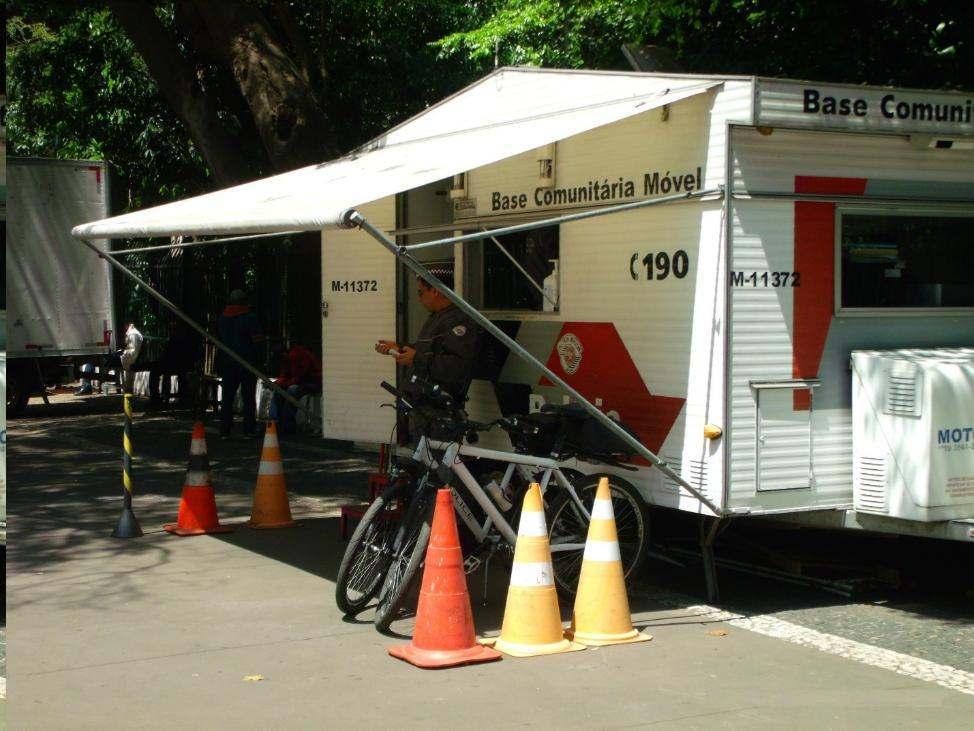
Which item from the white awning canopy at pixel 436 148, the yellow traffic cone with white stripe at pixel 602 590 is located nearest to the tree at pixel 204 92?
the white awning canopy at pixel 436 148

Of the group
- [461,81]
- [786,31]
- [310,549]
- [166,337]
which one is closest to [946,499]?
[310,549]

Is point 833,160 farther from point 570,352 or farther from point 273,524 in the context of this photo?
point 273,524

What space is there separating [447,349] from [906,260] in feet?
9.50

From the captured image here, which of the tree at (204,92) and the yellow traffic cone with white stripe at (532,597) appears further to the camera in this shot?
the tree at (204,92)

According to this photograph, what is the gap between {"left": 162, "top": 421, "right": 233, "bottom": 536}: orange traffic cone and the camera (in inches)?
408

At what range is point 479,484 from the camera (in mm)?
8156

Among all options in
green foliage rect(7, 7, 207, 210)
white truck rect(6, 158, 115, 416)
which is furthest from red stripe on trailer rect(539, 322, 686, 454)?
green foliage rect(7, 7, 207, 210)

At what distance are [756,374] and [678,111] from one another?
1.56m

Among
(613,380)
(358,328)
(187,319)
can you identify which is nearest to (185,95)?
(358,328)

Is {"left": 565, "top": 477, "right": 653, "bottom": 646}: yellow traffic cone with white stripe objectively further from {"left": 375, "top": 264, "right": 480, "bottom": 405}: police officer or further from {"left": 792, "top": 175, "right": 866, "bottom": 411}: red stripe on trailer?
{"left": 375, "top": 264, "right": 480, "bottom": 405}: police officer

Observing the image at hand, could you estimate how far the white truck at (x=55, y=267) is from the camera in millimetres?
17609

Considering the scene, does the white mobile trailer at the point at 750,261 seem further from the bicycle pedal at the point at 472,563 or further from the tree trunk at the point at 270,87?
the tree trunk at the point at 270,87

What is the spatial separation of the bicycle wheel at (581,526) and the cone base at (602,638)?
774 millimetres

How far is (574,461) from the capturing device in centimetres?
827
